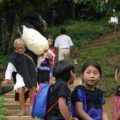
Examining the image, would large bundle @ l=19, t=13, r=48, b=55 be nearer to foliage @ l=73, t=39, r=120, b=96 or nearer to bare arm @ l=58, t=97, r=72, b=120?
bare arm @ l=58, t=97, r=72, b=120

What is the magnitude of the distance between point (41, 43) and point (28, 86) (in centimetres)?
85

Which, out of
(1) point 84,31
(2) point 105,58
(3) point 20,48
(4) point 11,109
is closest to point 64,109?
(3) point 20,48

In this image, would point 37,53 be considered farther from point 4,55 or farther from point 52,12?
point 52,12

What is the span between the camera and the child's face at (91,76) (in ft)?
14.9

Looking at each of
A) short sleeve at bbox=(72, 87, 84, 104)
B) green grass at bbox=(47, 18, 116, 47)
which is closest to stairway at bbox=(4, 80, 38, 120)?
short sleeve at bbox=(72, 87, 84, 104)

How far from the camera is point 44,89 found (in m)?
4.45

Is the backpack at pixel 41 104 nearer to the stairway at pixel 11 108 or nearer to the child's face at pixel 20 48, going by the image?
the child's face at pixel 20 48

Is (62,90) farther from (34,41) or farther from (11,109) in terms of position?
(11,109)

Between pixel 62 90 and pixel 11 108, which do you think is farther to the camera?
pixel 11 108

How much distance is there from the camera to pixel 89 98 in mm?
4520

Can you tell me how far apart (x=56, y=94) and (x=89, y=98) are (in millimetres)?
377

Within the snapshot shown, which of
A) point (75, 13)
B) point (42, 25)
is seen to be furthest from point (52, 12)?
point (42, 25)

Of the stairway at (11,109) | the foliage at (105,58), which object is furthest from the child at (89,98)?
the foliage at (105,58)

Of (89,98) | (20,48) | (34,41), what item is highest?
(34,41)
